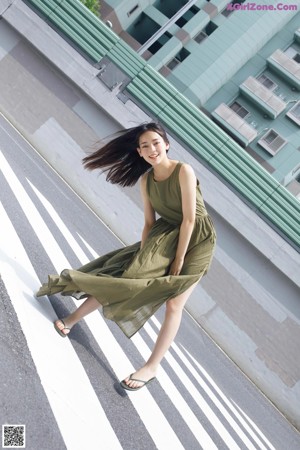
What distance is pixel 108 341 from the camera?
374 cm

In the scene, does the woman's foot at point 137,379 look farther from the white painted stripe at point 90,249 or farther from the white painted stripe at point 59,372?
the white painted stripe at point 90,249

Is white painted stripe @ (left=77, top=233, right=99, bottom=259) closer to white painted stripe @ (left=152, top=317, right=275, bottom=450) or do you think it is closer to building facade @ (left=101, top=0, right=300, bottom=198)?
white painted stripe @ (left=152, top=317, right=275, bottom=450)

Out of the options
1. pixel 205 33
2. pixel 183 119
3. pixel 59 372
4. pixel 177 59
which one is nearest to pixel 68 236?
pixel 59 372

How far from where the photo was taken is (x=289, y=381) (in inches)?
315

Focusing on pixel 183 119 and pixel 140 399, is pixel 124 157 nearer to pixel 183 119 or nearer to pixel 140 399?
pixel 140 399

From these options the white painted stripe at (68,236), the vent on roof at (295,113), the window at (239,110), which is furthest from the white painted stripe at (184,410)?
the window at (239,110)

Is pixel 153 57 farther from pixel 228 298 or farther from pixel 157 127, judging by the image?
pixel 157 127

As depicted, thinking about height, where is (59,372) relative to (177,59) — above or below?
below

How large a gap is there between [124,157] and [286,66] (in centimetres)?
2112

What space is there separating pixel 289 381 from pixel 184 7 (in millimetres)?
24844

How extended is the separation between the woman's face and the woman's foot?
1.64 metres

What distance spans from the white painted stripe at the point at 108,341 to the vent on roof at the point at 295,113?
19.0 meters

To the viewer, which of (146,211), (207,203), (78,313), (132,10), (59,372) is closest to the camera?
(59,372)

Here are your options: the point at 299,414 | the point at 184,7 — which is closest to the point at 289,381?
the point at 299,414
